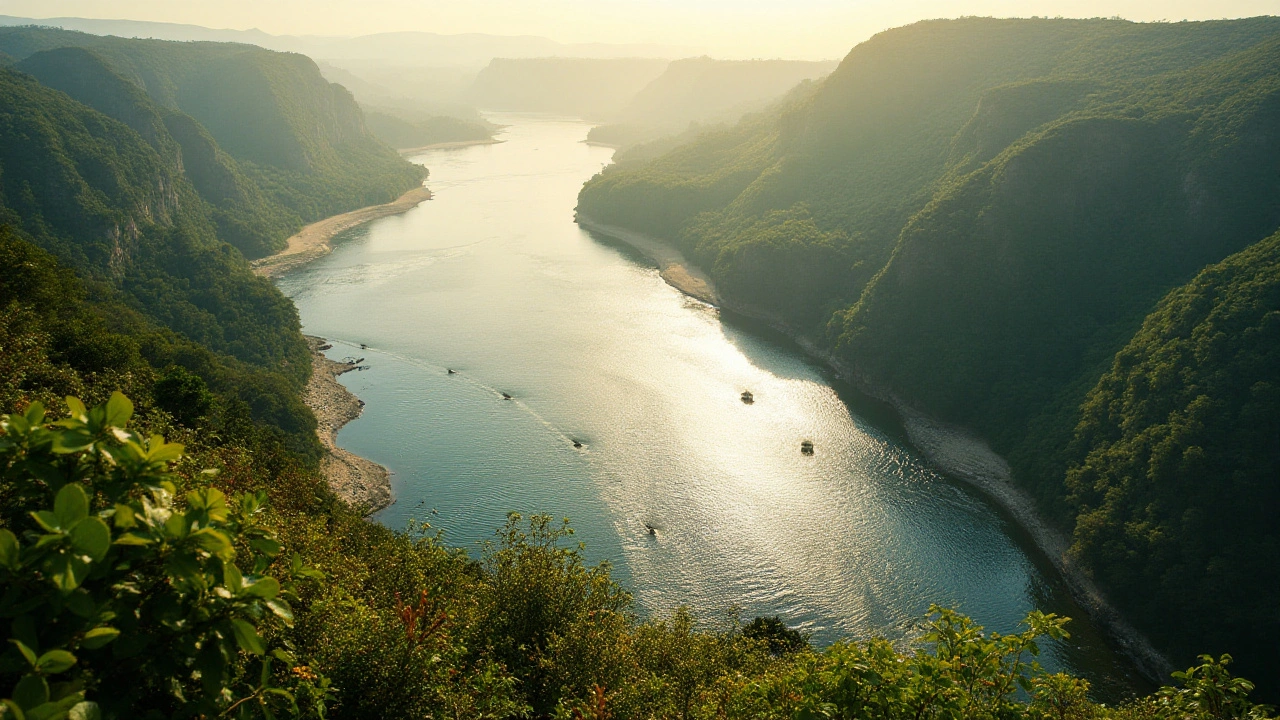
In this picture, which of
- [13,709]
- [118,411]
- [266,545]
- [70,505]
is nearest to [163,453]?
[118,411]

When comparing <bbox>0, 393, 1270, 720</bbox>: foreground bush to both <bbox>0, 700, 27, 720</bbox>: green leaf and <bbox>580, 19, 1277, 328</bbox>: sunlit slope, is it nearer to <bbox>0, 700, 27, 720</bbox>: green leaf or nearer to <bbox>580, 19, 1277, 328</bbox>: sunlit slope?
<bbox>0, 700, 27, 720</bbox>: green leaf

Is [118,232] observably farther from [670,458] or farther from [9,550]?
[9,550]

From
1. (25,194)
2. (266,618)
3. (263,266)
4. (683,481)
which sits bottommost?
(263,266)

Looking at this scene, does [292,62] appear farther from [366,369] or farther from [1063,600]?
[1063,600]

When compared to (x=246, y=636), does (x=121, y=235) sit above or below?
below

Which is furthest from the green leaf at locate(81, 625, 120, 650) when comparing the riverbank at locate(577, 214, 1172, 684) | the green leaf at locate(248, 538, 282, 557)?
the riverbank at locate(577, 214, 1172, 684)

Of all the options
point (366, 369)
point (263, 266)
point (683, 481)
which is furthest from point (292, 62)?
point (683, 481)
